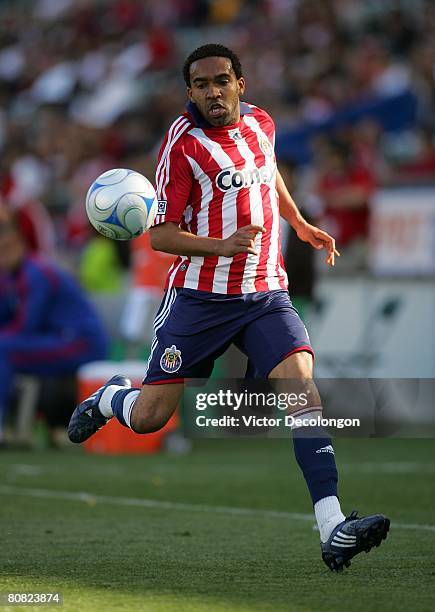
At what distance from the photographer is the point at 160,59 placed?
24188mm

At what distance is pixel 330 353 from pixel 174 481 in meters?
4.41

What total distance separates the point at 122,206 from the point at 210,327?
2.22 ft

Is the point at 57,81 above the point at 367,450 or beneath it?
above

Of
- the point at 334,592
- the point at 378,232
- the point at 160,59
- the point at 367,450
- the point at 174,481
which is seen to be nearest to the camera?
the point at 334,592

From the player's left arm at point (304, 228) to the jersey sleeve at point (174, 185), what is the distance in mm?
593

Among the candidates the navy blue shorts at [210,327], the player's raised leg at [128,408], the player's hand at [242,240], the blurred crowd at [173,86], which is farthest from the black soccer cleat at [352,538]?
the blurred crowd at [173,86]

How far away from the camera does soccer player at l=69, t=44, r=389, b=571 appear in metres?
6.11

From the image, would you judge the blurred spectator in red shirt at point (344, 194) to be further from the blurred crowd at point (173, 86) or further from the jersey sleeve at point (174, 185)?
the jersey sleeve at point (174, 185)

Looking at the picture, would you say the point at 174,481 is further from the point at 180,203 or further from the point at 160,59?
the point at 160,59

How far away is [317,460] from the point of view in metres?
5.82

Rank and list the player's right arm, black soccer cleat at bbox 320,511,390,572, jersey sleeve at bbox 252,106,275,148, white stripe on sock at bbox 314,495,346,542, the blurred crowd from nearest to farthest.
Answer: black soccer cleat at bbox 320,511,390,572 → white stripe on sock at bbox 314,495,346,542 → the player's right arm → jersey sleeve at bbox 252,106,275,148 → the blurred crowd

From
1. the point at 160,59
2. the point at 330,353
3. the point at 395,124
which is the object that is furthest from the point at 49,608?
the point at 160,59

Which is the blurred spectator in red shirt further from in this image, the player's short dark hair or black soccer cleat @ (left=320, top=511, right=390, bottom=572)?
black soccer cleat @ (left=320, top=511, right=390, bottom=572)

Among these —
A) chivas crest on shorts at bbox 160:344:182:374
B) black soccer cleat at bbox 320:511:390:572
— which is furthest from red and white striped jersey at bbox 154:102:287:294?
black soccer cleat at bbox 320:511:390:572
